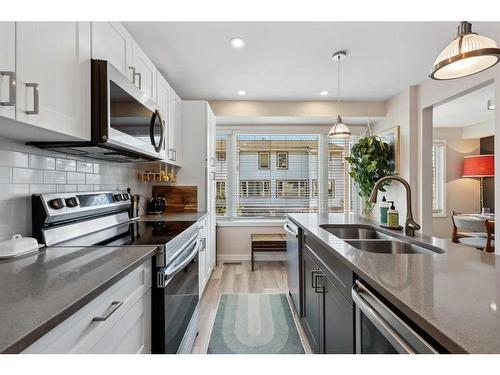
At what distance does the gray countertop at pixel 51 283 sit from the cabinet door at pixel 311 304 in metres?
1.04

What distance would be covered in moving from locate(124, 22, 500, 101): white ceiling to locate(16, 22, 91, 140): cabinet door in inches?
39.8

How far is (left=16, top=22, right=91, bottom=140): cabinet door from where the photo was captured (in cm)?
94

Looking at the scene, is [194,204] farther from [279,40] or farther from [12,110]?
[12,110]

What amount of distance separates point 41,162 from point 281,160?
11.2 feet

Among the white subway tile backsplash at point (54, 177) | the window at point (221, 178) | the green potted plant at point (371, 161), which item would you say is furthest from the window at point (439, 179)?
the white subway tile backsplash at point (54, 177)

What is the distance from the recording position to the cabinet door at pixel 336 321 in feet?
3.66

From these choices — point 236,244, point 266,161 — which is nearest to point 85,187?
point 236,244

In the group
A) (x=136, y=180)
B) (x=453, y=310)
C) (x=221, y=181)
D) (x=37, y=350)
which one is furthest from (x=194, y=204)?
(x=453, y=310)

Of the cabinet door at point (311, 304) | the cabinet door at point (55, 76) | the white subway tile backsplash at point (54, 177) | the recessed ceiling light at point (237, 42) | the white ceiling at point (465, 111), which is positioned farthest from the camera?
the white ceiling at point (465, 111)

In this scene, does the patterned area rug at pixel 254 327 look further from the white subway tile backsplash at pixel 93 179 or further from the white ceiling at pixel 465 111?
the white ceiling at pixel 465 111

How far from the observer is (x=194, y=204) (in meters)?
3.10

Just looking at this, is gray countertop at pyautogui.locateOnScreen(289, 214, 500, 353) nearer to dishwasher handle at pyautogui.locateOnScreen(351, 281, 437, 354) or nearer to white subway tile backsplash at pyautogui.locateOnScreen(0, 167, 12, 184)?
→ dishwasher handle at pyautogui.locateOnScreen(351, 281, 437, 354)
